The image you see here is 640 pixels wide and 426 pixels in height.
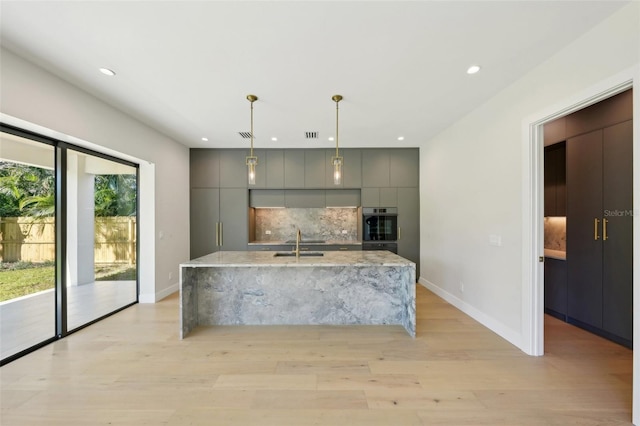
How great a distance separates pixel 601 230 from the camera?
2.68 m

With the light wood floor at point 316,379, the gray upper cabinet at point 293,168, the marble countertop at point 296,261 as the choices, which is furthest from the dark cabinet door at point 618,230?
the gray upper cabinet at point 293,168

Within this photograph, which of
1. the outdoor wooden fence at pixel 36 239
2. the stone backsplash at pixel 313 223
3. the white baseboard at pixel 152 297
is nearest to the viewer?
the outdoor wooden fence at pixel 36 239

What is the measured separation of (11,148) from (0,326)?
172 cm

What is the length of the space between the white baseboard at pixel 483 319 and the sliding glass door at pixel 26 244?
4.73 m

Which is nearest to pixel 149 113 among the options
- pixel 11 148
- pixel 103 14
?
pixel 11 148

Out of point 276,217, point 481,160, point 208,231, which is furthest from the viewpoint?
point 276,217

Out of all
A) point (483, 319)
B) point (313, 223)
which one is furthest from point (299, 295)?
point (313, 223)

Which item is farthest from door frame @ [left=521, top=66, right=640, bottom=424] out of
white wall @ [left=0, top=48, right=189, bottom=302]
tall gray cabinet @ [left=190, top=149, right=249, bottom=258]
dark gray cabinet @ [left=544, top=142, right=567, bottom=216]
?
white wall @ [left=0, top=48, right=189, bottom=302]

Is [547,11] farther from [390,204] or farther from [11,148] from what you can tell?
[11,148]

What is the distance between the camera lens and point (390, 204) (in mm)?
4898

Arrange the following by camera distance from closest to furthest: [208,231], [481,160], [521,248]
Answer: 1. [521,248]
2. [481,160]
3. [208,231]

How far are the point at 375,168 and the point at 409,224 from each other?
1251 millimetres

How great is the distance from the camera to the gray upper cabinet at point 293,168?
487 cm

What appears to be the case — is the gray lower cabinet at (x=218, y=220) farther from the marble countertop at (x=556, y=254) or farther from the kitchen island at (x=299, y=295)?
the marble countertop at (x=556, y=254)
